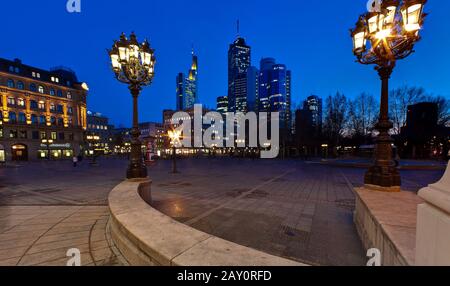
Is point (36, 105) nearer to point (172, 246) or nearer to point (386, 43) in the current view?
point (172, 246)

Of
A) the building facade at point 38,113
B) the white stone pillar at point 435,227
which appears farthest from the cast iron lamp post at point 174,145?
the building facade at point 38,113

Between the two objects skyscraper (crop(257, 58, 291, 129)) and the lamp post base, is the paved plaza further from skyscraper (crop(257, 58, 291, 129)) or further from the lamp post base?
skyscraper (crop(257, 58, 291, 129))

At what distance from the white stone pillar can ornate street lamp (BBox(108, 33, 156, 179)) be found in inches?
284

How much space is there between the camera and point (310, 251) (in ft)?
12.5

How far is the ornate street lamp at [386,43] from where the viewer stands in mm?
5141

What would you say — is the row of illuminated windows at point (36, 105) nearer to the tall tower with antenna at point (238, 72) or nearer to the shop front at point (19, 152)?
the shop front at point (19, 152)

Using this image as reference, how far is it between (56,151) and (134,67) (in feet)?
182

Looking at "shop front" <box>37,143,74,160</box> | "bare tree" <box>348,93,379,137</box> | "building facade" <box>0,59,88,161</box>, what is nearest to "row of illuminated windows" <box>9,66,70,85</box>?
"building facade" <box>0,59,88,161</box>

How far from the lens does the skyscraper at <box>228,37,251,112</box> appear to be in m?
171

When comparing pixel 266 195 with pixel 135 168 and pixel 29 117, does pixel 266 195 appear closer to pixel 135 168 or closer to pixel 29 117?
pixel 135 168

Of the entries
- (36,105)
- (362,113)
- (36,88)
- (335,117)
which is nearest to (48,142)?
(36,105)
